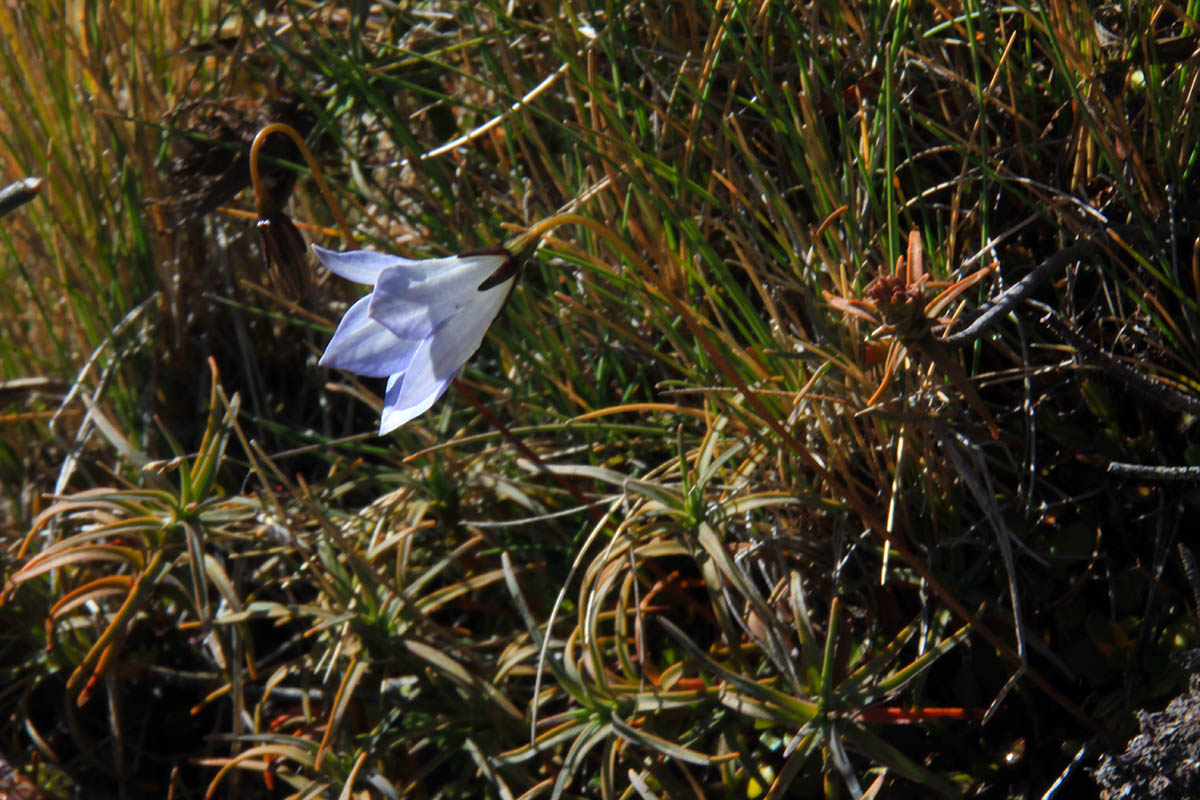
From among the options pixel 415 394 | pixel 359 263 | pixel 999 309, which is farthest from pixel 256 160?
pixel 999 309

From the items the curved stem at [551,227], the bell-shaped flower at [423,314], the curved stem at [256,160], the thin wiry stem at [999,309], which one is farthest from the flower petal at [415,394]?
the thin wiry stem at [999,309]

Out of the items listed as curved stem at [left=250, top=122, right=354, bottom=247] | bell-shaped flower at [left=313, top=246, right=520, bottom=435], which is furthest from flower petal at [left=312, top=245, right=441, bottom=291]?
curved stem at [left=250, top=122, right=354, bottom=247]

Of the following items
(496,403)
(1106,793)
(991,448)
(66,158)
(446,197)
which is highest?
(66,158)

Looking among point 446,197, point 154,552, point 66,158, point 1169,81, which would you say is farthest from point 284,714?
point 1169,81

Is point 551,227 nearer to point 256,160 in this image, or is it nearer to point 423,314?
point 423,314

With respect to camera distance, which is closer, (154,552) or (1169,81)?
(1169,81)

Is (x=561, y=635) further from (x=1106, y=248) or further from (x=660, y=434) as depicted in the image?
(x=1106, y=248)

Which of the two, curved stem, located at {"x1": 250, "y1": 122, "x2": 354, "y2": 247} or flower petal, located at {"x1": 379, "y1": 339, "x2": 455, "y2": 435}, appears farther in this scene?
curved stem, located at {"x1": 250, "y1": 122, "x2": 354, "y2": 247}

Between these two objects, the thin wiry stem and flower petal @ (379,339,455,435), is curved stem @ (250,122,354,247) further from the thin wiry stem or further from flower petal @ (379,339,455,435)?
the thin wiry stem
